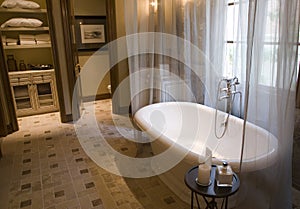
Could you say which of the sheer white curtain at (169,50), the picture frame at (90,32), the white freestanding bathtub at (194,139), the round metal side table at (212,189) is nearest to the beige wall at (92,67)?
the picture frame at (90,32)

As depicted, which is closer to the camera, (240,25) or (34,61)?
Answer: (240,25)

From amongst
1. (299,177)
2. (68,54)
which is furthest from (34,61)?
(299,177)

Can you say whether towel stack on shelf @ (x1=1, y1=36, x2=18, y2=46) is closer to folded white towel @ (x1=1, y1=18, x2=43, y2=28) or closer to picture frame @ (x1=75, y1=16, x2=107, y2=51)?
folded white towel @ (x1=1, y1=18, x2=43, y2=28)

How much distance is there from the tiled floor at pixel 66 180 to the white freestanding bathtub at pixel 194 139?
0.93 feet

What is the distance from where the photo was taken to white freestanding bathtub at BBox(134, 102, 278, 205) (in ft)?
5.57

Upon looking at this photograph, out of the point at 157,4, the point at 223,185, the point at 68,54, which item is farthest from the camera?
the point at 68,54

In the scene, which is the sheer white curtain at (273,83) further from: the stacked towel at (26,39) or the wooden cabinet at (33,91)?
the stacked towel at (26,39)

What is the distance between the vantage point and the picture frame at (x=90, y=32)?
511 centimetres

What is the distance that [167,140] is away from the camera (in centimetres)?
204

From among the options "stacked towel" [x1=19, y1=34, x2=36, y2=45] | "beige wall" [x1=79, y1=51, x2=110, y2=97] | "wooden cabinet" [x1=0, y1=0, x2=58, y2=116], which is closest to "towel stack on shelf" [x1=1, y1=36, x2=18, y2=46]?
"wooden cabinet" [x1=0, y1=0, x2=58, y2=116]

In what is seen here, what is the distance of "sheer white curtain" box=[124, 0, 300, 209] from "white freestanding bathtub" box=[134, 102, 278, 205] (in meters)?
0.07

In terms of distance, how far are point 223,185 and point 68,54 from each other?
3421 millimetres

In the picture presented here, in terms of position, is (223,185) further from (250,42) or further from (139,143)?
(139,143)

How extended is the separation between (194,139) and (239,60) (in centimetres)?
111
